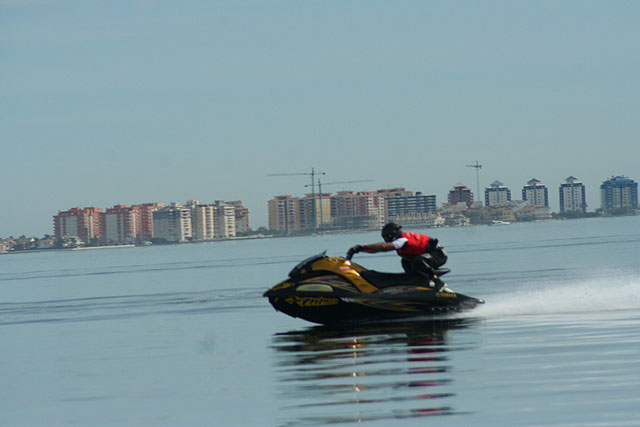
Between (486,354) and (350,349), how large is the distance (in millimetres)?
2183

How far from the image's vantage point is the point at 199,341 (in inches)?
675

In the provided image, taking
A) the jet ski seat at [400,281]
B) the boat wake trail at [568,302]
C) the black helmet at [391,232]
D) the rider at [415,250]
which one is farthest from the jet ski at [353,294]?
the boat wake trail at [568,302]

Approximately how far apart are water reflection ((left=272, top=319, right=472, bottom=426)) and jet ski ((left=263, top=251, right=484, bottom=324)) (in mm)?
275

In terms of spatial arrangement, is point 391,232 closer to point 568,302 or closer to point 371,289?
point 371,289

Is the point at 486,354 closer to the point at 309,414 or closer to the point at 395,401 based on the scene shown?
the point at 395,401

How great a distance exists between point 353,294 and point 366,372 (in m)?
5.11

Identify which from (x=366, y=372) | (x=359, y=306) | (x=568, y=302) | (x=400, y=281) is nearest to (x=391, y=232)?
(x=400, y=281)

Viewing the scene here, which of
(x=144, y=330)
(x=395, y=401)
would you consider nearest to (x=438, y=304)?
(x=144, y=330)

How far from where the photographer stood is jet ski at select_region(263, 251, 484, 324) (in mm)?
17031

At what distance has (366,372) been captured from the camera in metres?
11.9

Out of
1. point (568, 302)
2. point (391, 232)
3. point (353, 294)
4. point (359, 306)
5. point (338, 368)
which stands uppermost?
point (391, 232)

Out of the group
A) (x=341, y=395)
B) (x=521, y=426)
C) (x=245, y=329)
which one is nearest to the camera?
(x=521, y=426)

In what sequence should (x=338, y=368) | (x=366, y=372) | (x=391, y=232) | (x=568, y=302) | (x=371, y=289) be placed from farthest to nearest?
(x=568, y=302)
(x=371, y=289)
(x=391, y=232)
(x=338, y=368)
(x=366, y=372)

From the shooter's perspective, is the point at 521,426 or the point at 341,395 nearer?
the point at 521,426
